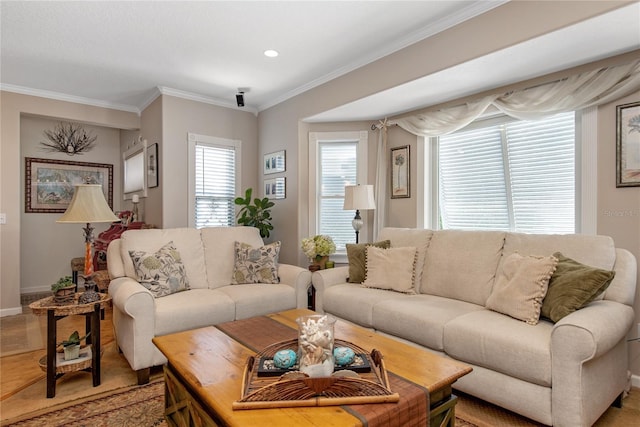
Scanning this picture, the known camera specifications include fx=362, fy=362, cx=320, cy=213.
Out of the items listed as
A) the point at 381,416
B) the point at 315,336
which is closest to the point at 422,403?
the point at 381,416

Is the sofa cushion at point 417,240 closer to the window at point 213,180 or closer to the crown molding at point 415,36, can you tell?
the crown molding at point 415,36

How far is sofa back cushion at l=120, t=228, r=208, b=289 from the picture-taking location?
3.15m

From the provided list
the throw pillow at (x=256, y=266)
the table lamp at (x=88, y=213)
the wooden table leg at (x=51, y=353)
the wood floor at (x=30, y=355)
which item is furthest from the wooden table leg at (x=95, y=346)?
the throw pillow at (x=256, y=266)

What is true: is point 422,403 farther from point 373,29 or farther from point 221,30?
point 221,30

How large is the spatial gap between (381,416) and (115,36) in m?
3.46

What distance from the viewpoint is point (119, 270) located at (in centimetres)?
310

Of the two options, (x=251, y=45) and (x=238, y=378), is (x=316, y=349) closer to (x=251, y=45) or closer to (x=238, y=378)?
(x=238, y=378)

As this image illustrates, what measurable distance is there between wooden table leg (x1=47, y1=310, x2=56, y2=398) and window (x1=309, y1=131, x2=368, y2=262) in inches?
110

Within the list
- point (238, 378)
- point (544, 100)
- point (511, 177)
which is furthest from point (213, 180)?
point (544, 100)

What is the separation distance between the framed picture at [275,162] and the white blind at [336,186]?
1.72ft

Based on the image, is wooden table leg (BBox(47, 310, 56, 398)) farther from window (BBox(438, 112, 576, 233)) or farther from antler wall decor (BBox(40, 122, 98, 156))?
antler wall decor (BBox(40, 122, 98, 156))

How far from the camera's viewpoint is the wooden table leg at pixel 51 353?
7.66 ft

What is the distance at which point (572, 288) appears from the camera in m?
2.10

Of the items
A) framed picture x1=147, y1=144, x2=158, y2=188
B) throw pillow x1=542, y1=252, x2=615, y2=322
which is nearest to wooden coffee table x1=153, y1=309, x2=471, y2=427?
throw pillow x1=542, y1=252, x2=615, y2=322
